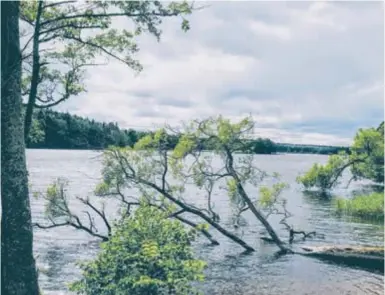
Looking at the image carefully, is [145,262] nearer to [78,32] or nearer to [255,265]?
[78,32]

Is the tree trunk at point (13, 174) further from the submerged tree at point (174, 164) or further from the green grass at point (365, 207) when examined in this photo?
the green grass at point (365, 207)

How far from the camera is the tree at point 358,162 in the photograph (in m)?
52.2

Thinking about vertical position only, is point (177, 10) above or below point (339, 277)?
above

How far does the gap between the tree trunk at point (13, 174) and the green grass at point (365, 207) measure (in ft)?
111

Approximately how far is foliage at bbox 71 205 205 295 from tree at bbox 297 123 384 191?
4378 centimetres

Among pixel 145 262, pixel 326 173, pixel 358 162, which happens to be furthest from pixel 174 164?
pixel 326 173

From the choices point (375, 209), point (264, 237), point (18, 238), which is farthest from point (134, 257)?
point (375, 209)

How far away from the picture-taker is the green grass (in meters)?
40.8

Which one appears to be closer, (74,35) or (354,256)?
(74,35)

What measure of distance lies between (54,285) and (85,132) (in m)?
6.82

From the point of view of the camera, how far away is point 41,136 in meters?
15.4

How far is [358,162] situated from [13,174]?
160 ft

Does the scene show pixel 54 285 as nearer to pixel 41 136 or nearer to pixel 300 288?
pixel 41 136

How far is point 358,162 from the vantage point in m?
54.8
